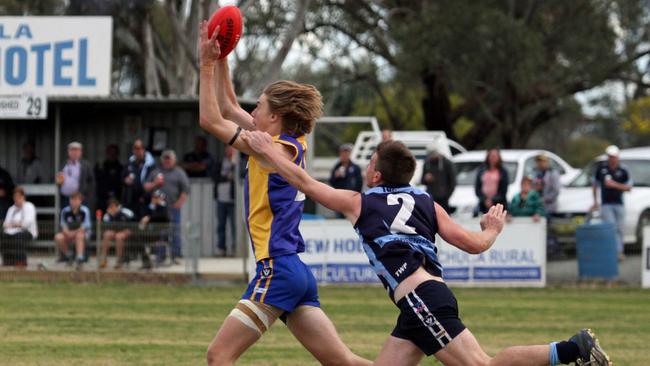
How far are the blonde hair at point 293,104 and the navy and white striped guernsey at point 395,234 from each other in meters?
0.57

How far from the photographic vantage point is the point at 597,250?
18297 millimetres

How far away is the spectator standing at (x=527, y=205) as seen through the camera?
19.1 m

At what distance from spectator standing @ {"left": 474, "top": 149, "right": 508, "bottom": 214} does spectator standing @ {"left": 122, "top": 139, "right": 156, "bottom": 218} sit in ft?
16.9

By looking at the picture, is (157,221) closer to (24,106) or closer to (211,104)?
(24,106)

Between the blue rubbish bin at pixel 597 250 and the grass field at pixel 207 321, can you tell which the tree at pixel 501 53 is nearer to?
the blue rubbish bin at pixel 597 250

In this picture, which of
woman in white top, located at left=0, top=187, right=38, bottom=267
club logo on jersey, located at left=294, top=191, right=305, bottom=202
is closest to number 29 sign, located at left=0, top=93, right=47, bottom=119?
woman in white top, located at left=0, top=187, right=38, bottom=267

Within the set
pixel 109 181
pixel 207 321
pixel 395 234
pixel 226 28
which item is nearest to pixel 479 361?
pixel 395 234

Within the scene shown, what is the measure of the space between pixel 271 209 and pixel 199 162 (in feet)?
48.3

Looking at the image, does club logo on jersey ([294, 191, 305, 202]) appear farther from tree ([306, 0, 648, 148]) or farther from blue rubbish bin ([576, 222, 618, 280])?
tree ([306, 0, 648, 148])

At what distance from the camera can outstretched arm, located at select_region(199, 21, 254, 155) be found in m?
6.86

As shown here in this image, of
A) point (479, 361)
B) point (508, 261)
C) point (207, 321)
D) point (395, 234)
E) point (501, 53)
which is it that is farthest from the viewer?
point (501, 53)

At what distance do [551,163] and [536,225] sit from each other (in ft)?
16.6

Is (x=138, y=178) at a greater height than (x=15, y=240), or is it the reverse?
(x=138, y=178)

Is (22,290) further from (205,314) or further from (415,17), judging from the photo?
(415,17)
